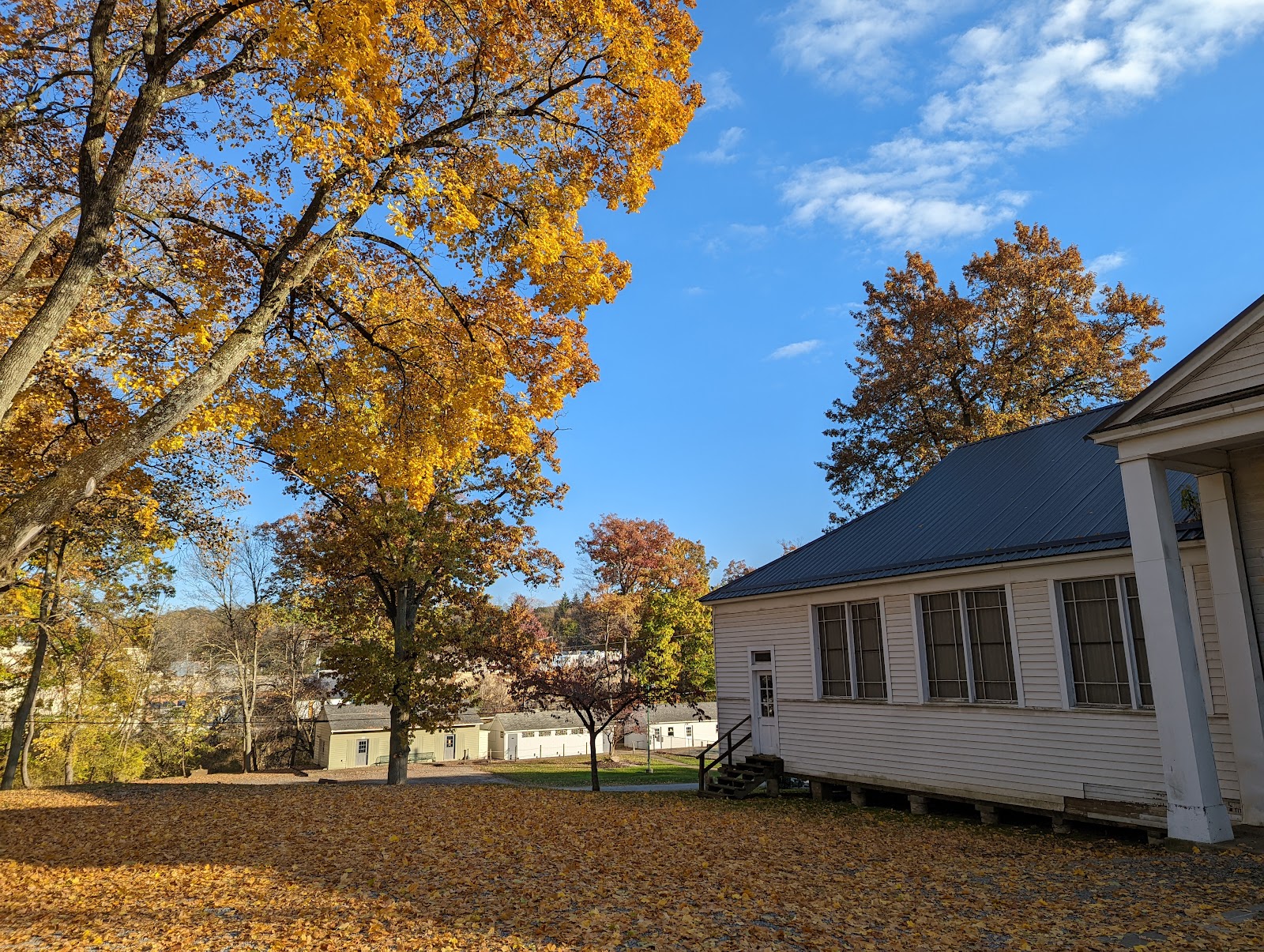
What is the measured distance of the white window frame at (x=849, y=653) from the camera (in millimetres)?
14414

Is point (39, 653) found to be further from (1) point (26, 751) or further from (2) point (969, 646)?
(2) point (969, 646)

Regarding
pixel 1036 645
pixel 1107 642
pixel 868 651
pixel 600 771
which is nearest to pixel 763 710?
pixel 868 651

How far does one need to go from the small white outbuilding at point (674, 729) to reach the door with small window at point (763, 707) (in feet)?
142

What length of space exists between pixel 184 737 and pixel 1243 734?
40635 mm

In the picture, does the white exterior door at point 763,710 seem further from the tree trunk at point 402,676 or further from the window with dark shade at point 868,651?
the tree trunk at point 402,676

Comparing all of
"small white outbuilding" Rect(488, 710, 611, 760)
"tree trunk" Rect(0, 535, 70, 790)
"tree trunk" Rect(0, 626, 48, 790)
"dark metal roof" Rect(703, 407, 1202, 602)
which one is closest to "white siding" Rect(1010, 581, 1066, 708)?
"dark metal roof" Rect(703, 407, 1202, 602)

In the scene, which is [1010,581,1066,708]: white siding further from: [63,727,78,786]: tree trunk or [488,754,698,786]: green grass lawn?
[63,727,78,786]: tree trunk

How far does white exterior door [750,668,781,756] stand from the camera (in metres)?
17.0

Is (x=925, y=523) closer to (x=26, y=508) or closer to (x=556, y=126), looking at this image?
(x=556, y=126)

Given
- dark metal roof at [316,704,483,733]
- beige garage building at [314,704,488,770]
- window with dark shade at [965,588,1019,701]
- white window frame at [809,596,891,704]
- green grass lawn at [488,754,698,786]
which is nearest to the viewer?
window with dark shade at [965,588,1019,701]

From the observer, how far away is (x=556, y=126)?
1156cm

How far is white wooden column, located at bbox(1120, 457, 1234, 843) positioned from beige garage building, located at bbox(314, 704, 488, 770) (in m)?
42.8

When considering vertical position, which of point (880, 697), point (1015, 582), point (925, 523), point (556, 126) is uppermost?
point (556, 126)

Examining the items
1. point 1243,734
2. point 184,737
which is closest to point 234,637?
point 184,737
